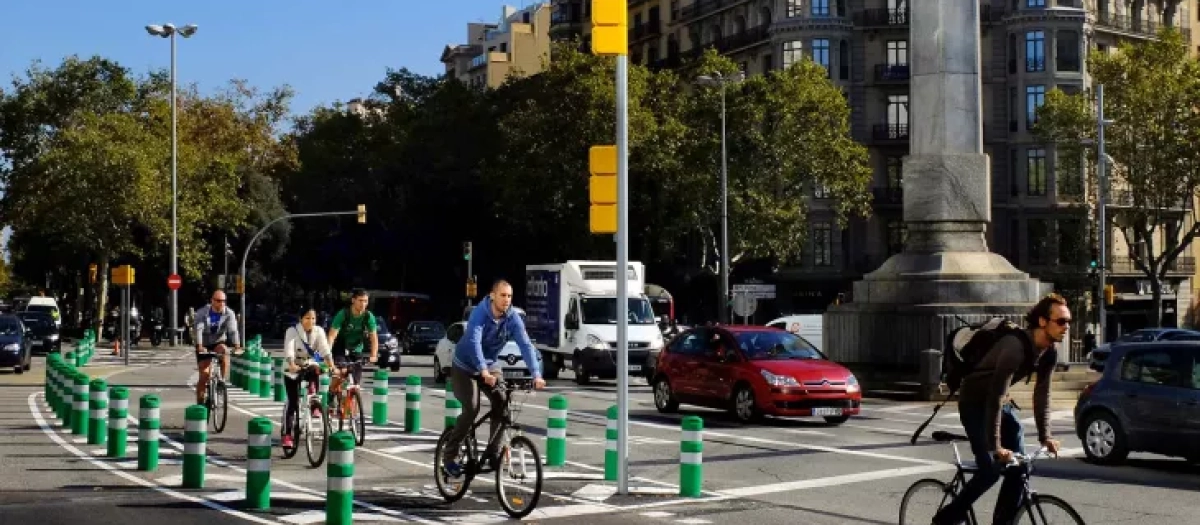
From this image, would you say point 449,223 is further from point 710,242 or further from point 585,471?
point 585,471

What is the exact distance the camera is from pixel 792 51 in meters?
70.2

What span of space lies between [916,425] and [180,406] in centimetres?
1122

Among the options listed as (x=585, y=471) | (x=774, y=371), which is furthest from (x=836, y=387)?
(x=585, y=471)

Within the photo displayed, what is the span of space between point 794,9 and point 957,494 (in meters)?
62.8

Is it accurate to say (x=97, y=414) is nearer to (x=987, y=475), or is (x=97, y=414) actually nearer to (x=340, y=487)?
(x=340, y=487)

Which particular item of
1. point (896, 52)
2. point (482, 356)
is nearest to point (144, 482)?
point (482, 356)

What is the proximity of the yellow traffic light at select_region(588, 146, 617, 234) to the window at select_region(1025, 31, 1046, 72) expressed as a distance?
5734 centimetres

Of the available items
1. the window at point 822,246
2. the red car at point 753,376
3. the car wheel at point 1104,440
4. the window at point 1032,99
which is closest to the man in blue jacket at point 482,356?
the car wheel at point 1104,440

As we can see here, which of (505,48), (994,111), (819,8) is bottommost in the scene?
(994,111)

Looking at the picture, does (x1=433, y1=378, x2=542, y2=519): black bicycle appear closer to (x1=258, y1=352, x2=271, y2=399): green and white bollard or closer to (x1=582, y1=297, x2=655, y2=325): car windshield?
(x1=258, y1=352, x2=271, y2=399): green and white bollard

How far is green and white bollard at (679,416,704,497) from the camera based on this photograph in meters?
12.7

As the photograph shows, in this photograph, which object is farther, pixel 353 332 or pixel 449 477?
pixel 353 332

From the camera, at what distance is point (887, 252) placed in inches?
2736

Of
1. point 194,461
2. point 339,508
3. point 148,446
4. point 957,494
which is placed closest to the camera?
point 957,494
